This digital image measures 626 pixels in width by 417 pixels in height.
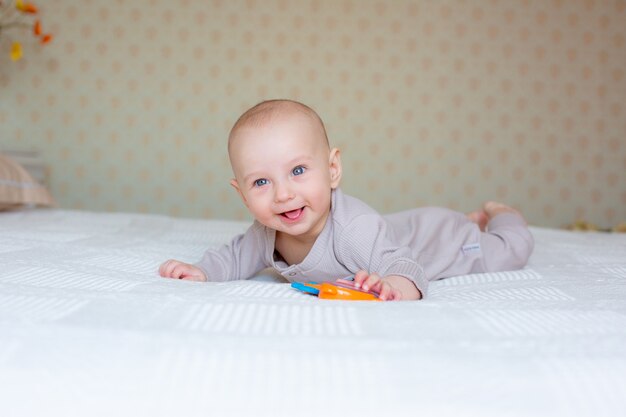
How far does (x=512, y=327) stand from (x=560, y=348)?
8 cm

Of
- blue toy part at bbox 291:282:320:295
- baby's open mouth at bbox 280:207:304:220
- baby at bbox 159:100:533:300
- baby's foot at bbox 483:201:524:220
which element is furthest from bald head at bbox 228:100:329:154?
baby's foot at bbox 483:201:524:220

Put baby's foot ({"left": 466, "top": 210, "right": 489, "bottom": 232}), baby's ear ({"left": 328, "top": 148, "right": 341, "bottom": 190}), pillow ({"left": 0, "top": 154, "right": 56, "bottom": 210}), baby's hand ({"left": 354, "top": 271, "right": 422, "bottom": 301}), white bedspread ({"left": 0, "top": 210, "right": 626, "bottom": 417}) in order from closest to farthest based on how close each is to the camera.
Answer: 1. white bedspread ({"left": 0, "top": 210, "right": 626, "bottom": 417})
2. baby's hand ({"left": 354, "top": 271, "right": 422, "bottom": 301})
3. baby's ear ({"left": 328, "top": 148, "right": 341, "bottom": 190})
4. baby's foot ({"left": 466, "top": 210, "right": 489, "bottom": 232})
5. pillow ({"left": 0, "top": 154, "right": 56, "bottom": 210})

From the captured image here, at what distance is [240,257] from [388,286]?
17.5 inches

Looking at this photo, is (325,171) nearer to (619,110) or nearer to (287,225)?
(287,225)

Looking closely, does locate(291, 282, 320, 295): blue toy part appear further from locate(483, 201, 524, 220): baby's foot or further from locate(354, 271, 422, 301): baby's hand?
locate(483, 201, 524, 220): baby's foot

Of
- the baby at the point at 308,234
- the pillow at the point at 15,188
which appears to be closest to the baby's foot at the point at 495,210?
the baby at the point at 308,234

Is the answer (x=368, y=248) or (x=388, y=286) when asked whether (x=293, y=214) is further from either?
(x=388, y=286)

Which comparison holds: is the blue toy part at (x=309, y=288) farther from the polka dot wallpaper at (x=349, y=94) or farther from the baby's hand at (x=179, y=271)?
the polka dot wallpaper at (x=349, y=94)

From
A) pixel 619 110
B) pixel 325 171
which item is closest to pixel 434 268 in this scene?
pixel 325 171

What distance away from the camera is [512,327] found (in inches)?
28.0

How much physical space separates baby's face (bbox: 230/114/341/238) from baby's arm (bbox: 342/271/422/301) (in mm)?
217

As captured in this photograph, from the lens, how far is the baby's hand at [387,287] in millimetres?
972

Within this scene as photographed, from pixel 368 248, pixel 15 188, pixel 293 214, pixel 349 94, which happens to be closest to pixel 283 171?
pixel 293 214

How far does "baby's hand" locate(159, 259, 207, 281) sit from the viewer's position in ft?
3.81
